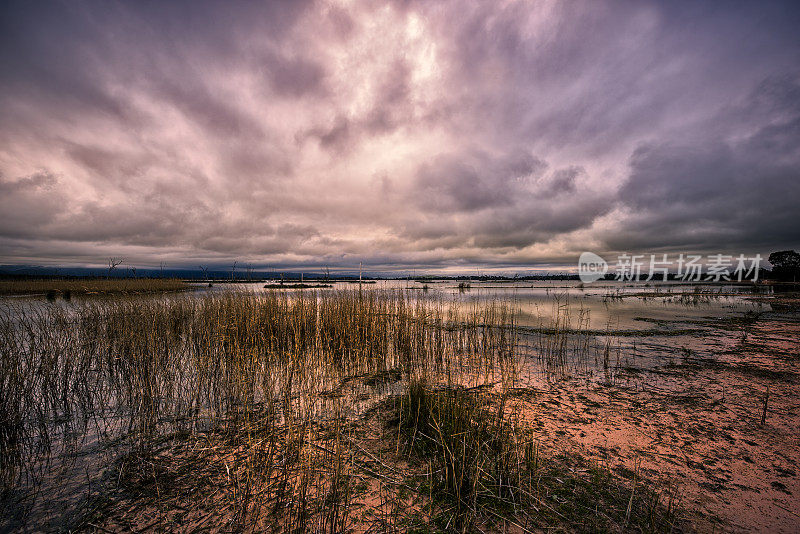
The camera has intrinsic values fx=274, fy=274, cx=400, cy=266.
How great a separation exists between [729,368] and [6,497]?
1372 cm

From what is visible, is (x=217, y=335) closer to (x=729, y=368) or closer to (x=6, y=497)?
(x=6, y=497)

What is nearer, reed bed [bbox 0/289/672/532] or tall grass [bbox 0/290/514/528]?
reed bed [bbox 0/289/672/532]

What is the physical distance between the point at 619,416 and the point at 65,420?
368 inches

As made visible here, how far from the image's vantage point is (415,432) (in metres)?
3.80

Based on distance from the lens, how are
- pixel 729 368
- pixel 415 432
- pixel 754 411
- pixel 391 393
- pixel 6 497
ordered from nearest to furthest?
pixel 6 497
pixel 415 432
pixel 754 411
pixel 391 393
pixel 729 368

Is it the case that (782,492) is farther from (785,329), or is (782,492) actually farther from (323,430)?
(785,329)

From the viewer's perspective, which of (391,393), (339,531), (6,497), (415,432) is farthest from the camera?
(391,393)

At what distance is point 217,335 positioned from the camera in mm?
7707

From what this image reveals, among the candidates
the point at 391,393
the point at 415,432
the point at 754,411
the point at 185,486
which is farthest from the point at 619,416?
the point at 185,486

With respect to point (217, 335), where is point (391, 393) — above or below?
below

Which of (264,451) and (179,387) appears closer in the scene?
(264,451)

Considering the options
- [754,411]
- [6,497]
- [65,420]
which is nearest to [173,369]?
[65,420]

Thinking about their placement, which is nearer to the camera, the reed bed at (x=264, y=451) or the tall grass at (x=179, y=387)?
the reed bed at (x=264, y=451)

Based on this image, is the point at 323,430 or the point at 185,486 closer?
the point at 185,486
